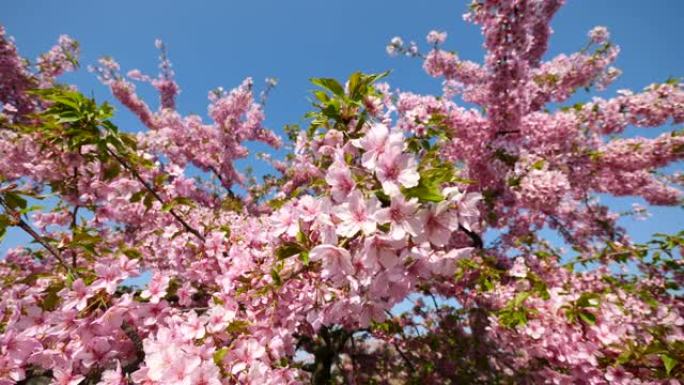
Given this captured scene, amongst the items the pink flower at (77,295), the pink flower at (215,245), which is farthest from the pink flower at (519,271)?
the pink flower at (77,295)

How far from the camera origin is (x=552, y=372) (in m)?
3.12

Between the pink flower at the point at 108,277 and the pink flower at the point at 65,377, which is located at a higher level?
the pink flower at the point at 108,277

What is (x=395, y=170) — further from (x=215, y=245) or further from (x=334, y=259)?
(x=215, y=245)

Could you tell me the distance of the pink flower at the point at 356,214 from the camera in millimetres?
1506

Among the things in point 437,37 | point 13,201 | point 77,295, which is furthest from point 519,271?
point 437,37

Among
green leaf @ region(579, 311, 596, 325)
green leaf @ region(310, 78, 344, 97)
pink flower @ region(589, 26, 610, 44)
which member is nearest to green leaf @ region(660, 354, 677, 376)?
green leaf @ region(579, 311, 596, 325)

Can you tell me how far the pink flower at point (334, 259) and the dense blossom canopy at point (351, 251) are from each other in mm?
11

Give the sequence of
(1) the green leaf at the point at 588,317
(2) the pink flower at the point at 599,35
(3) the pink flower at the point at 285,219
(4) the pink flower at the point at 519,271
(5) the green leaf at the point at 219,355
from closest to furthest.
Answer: (5) the green leaf at the point at 219,355
(3) the pink flower at the point at 285,219
(1) the green leaf at the point at 588,317
(4) the pink flower at the point at 519,271
(2) the pink flower at the point at 599,35

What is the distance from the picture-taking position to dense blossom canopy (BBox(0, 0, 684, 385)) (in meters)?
1.68

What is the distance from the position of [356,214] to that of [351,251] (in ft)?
0.88

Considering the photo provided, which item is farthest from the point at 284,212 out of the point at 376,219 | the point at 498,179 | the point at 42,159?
the point at 498,179

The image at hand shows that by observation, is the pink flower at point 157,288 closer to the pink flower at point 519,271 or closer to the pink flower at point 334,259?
the pink flower at point 334,259

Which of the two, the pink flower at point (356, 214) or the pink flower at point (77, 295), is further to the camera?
the pink flower at point (77, 295)

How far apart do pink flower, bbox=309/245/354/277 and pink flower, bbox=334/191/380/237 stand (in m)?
0.11
